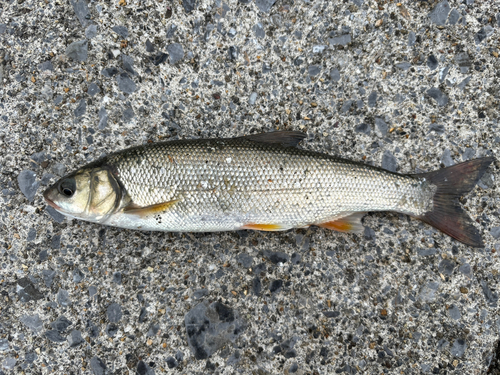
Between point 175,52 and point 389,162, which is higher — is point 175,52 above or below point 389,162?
above

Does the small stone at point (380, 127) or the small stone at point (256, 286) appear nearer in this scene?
the small stone at point (256, 286)

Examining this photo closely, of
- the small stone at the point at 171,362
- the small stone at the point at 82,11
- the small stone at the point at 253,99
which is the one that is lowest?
the small stone at the point at 171,362

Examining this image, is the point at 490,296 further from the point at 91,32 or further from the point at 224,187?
the point at 91,32

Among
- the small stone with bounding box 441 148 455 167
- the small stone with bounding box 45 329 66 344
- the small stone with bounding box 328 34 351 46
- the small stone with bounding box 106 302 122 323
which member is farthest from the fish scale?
the small stone with bounding box 45 329 66 344

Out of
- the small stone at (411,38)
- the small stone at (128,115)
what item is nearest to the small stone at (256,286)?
the small stone at (128,115)

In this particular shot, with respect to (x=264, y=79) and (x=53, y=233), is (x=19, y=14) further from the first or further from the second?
(x=264, y=79)

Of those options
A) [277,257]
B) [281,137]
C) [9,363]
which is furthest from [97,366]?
[281,137]

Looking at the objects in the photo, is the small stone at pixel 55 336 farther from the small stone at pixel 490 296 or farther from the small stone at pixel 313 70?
the small stone at pixel 490 296
